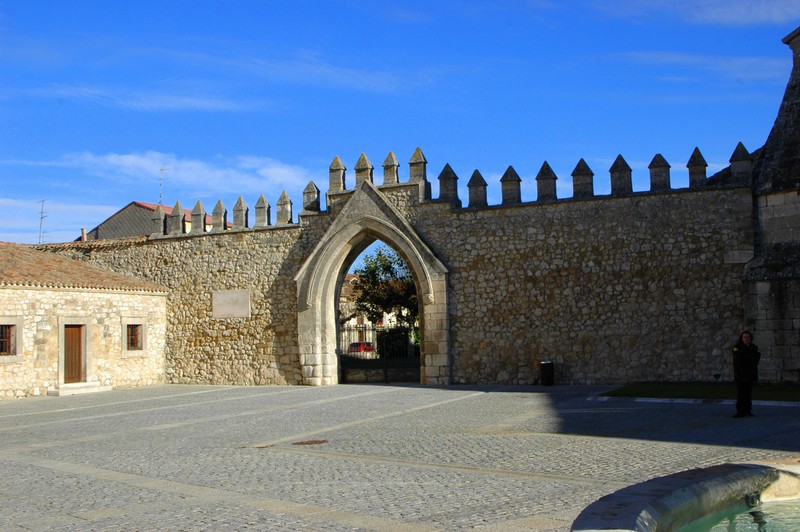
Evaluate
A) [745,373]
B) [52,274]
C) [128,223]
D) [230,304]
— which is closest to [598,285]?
[745,373]

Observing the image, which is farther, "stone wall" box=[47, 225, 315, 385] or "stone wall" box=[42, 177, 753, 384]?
"stone wall" box=[47, 225, 315, 385]

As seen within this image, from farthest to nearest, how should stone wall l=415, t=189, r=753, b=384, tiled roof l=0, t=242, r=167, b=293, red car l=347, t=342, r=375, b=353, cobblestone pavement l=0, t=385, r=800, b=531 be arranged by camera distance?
1. red car l=347, t=342, r=375, b=353
2. tiled roof l=0, t=242, r=167, b=293
3. stone wall l=415, t=189, r=753, b=384
4. cobblestone pavement l=0, t=385, r=800, b=531

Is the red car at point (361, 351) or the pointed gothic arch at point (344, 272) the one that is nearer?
the pointed gothic arch at point (344, 272)

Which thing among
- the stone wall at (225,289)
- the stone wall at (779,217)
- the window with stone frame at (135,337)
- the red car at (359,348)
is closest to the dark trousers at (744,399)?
the stone wall at (779,217)

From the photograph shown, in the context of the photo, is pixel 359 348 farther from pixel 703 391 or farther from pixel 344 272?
pixel 703 391

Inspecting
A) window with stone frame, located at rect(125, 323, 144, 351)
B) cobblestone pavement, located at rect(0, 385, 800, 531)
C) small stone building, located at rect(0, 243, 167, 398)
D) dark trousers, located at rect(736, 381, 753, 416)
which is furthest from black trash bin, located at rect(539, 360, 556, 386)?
window with stone frame, located at rect(125, 323, 144, 351)

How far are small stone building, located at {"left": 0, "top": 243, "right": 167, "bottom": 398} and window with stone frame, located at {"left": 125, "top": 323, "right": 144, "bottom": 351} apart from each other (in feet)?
0.09

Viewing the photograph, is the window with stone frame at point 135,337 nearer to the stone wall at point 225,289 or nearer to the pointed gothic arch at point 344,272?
the stone wall at point 225,289

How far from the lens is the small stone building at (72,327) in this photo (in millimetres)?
19703

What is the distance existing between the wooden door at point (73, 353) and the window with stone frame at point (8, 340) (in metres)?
1.44

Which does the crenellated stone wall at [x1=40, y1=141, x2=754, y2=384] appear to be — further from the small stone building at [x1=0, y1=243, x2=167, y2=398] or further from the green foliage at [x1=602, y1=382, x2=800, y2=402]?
the green foliage at [x1=602, y1=382, x2=800, y2=402]

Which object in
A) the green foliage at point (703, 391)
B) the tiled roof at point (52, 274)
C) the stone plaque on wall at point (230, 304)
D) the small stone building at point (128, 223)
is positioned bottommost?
the green foliage at point (703, 391)

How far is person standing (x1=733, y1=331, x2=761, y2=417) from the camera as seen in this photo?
11.0 m

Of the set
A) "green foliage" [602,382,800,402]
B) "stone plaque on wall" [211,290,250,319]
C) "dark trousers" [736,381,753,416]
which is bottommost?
"green foliage" [602,382,800,402]
